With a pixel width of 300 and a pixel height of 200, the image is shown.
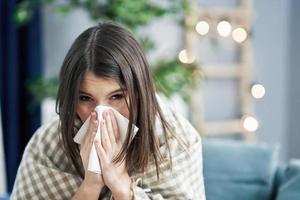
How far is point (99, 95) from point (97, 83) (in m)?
0.03

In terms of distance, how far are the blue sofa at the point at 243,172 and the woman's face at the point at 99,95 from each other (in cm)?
61

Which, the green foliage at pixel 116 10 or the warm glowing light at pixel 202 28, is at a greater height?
the green foliage at pixel 116 10

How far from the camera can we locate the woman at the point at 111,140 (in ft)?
3.81

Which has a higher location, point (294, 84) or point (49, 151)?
point (49, 151)

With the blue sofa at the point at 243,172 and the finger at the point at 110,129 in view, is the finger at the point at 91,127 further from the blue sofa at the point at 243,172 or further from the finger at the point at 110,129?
the blue sofa at the point at 243,172

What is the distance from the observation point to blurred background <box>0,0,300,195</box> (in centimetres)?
254

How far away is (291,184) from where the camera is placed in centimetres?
157

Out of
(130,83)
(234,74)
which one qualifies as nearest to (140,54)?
(130,83)

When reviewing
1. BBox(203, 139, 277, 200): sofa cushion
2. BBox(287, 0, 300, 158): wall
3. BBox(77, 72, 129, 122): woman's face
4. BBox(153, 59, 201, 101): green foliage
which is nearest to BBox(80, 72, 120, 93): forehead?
BBox(77, 72, 129, 122): woman's face

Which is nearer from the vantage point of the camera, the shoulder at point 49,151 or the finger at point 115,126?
the finger at point 115,126

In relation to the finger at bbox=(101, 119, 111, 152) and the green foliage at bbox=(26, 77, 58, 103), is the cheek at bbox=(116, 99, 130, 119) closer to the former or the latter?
the finger at bbox=(101, 119, 111, 152)

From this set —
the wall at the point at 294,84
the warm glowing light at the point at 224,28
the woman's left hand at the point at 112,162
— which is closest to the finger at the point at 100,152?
A: the woman's left hand at the point at 112,162

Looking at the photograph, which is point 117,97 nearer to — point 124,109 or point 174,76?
point 124,109

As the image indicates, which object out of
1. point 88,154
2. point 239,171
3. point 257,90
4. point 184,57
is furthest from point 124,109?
point 257,90
